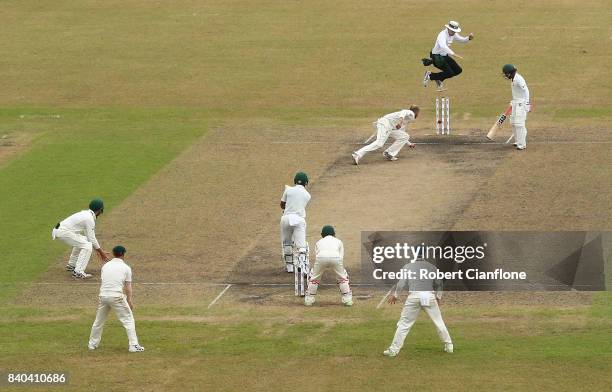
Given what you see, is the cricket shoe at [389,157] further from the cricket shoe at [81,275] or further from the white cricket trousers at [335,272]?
the cricket shoe at [81,275]

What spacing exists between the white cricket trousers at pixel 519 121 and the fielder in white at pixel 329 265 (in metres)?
12.8

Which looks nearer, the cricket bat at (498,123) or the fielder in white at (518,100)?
the fielder in white at (518,100)

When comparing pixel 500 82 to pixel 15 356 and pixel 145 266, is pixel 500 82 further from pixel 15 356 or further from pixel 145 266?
pixel 15 356

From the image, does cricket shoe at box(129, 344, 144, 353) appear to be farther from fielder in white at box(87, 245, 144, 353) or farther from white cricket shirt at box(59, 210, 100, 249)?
white cricket shirt at box(59, 210, 100, 249)

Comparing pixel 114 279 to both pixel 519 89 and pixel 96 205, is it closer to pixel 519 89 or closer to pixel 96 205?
pixel 96 205

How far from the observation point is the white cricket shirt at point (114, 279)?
2755cm

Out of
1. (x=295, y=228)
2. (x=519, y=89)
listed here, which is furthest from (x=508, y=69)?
(x=295, y=228)

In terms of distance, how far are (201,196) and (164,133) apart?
24.7ft

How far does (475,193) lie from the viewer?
125 feet

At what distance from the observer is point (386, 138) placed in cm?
4159

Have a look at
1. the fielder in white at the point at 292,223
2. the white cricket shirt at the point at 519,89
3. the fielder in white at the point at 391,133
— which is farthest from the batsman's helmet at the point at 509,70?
the fielder in white at the point at 292,223

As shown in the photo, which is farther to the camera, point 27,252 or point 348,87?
point 348,87

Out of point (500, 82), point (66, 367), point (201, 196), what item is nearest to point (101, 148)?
point (201, 196)

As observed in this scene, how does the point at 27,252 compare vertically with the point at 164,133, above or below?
below
